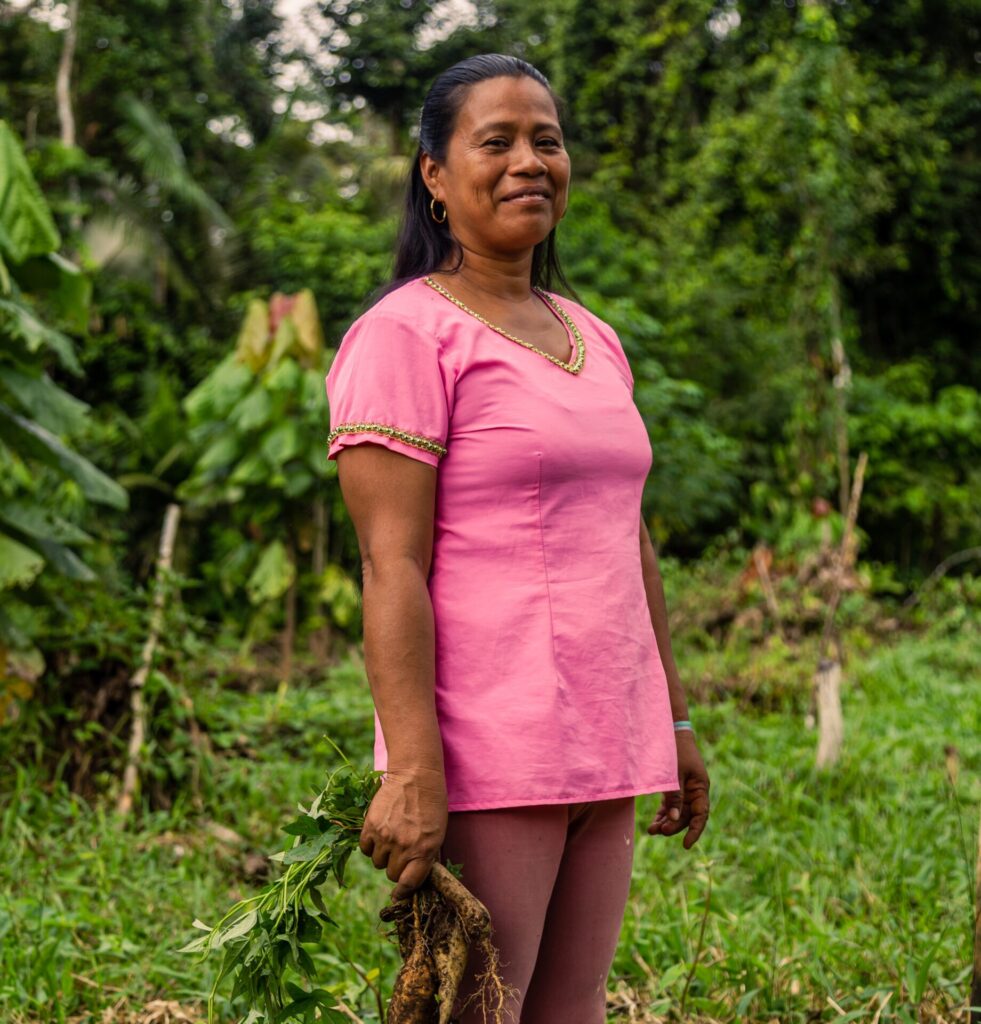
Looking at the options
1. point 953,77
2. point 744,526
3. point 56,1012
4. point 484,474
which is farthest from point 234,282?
point 484,474

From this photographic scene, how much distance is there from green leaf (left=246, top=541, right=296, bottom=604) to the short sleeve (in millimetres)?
5439

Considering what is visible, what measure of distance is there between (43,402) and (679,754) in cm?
286

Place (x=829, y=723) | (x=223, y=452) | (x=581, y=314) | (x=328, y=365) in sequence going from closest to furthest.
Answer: (x=581, y=314) → (x=829, y=723) → (x=223, y=452) → (x=328, y=365)

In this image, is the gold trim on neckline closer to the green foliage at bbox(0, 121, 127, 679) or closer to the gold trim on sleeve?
the gold trim on sleeve

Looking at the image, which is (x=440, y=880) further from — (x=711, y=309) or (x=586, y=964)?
(x=711, y=309)

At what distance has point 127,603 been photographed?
433 cm

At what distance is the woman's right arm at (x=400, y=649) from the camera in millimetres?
1444

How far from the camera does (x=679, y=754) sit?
6.28ft

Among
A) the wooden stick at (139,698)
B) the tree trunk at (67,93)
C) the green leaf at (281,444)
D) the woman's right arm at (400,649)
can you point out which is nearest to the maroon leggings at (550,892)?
the woman's right arm at (400,649)

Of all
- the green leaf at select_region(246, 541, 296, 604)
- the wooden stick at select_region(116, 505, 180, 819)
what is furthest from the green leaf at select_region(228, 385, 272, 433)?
the wooden stick at select_region(116, 505, 180, 819)

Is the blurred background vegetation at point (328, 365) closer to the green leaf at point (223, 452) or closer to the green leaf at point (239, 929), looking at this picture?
the green leaf at point (223, 452)

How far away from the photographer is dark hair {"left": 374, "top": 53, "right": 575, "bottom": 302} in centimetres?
167

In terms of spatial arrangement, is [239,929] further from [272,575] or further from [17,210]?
[272,575]

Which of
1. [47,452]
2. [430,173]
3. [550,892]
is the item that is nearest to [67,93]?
Result: [47,452]
